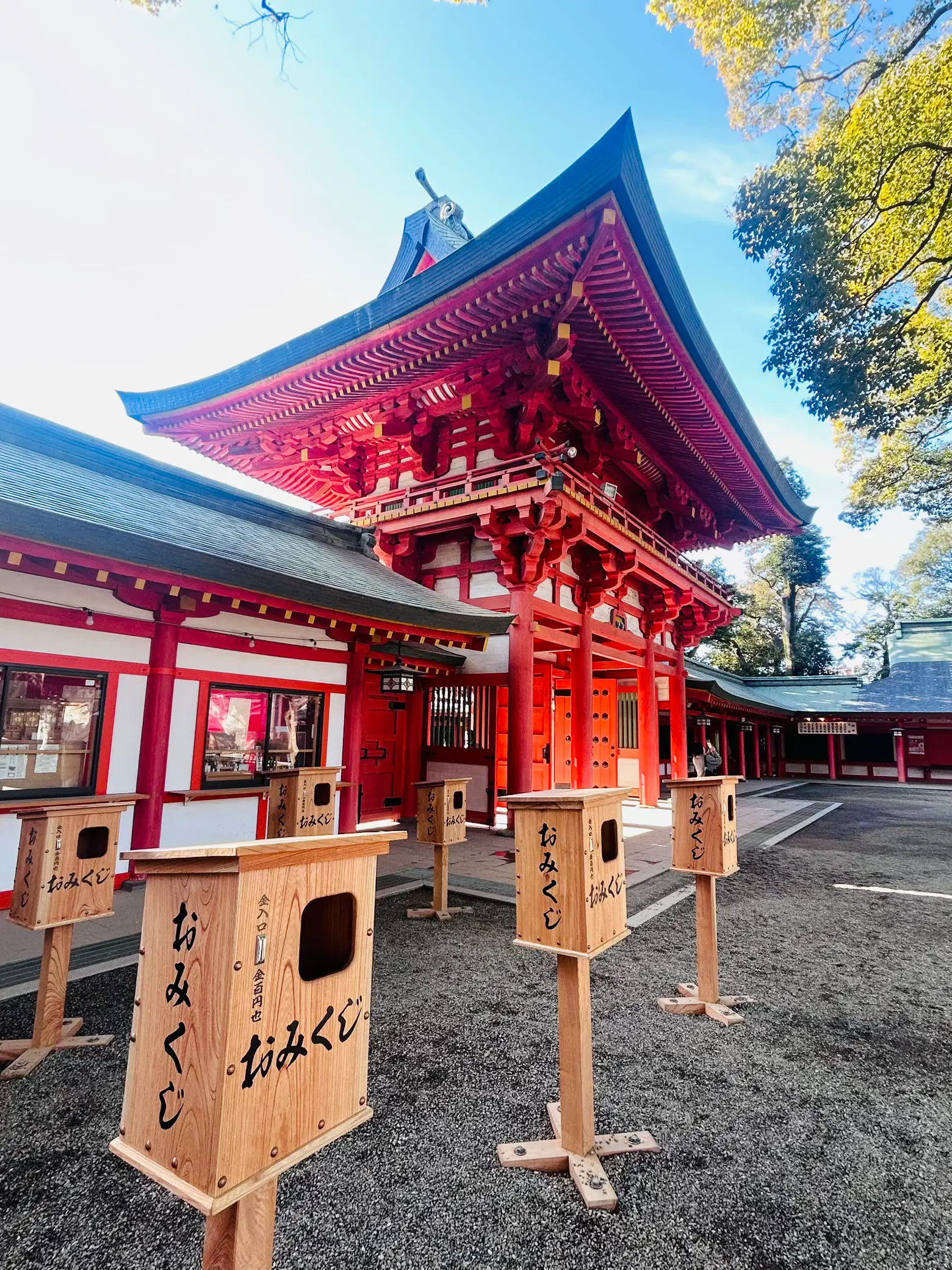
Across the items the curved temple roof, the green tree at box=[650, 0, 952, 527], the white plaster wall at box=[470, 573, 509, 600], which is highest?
the green tree at box=[650, 0, 952, 527]

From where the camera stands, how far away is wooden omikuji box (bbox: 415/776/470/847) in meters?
5.30

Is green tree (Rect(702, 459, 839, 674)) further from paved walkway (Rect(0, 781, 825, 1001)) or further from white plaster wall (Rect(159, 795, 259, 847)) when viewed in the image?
white plaster wall (Rect(159, 795, 259, 847))

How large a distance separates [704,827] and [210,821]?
16.8 feet

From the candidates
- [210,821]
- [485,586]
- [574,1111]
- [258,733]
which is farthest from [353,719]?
[574,1111]

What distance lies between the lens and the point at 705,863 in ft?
12.0

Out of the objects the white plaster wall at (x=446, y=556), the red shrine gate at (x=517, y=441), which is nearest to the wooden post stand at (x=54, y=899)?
the red shrine gate at (x=517, y=441)

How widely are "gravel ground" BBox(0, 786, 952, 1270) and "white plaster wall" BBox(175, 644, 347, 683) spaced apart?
122 inches

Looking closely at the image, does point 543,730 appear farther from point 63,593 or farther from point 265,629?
point 63,593

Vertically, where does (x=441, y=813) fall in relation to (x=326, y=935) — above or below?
below

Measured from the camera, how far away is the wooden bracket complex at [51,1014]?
2.93 m

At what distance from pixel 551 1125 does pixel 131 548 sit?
4.43 m

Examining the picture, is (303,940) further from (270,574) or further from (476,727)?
(476,727)

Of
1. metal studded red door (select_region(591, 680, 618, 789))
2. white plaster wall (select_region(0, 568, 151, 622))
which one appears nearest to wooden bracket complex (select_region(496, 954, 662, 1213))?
white plaster wall (select_region(0, 568, 151, 622))

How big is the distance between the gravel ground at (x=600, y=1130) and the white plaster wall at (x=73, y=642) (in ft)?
9.16
